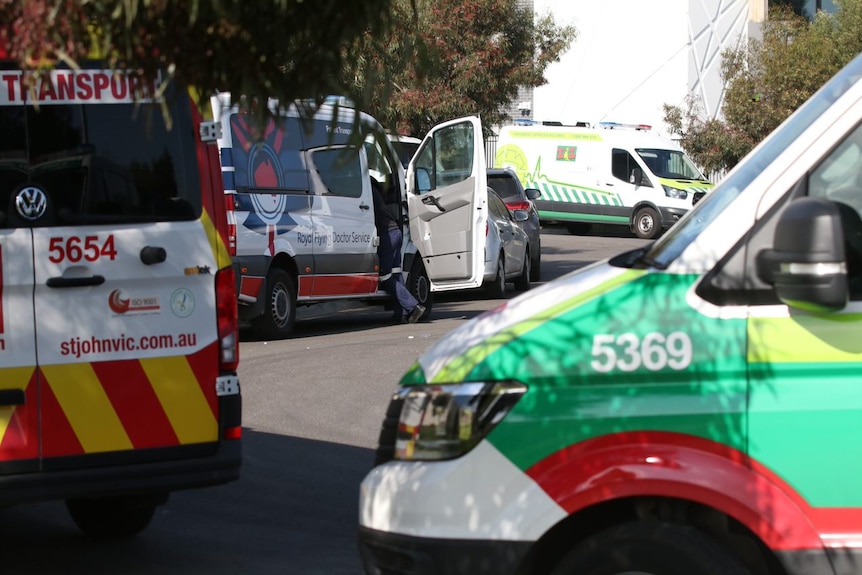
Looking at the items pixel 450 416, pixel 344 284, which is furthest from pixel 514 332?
pixel 344 284

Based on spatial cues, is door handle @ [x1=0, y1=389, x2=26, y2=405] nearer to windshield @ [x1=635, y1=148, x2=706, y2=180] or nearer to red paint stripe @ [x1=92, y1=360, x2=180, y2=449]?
red paint stripe @ [x1=92, y1=360, x2=180, y2=449]

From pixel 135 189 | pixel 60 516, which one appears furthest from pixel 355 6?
pixel 60 516

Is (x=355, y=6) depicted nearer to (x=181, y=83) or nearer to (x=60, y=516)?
(x=181, y=83)

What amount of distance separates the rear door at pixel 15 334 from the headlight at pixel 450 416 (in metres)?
2.03

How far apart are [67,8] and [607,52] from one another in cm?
3796

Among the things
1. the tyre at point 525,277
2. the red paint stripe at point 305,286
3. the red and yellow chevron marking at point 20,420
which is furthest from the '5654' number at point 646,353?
the tyre at point 525,277

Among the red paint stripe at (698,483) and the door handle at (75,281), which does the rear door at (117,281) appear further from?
the red paint stripe at (698,483)

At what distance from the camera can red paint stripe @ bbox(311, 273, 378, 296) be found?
13.9 metres

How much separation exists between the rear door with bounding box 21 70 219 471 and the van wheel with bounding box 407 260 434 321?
9.78 meters

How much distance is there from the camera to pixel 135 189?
543 cm

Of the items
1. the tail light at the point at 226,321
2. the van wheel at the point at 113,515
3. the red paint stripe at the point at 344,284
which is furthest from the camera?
the red paint stripe at the point at 344,284

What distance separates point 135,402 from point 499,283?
1272 cm

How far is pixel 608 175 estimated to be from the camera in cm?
2975

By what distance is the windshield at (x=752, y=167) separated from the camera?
383 centimetres
